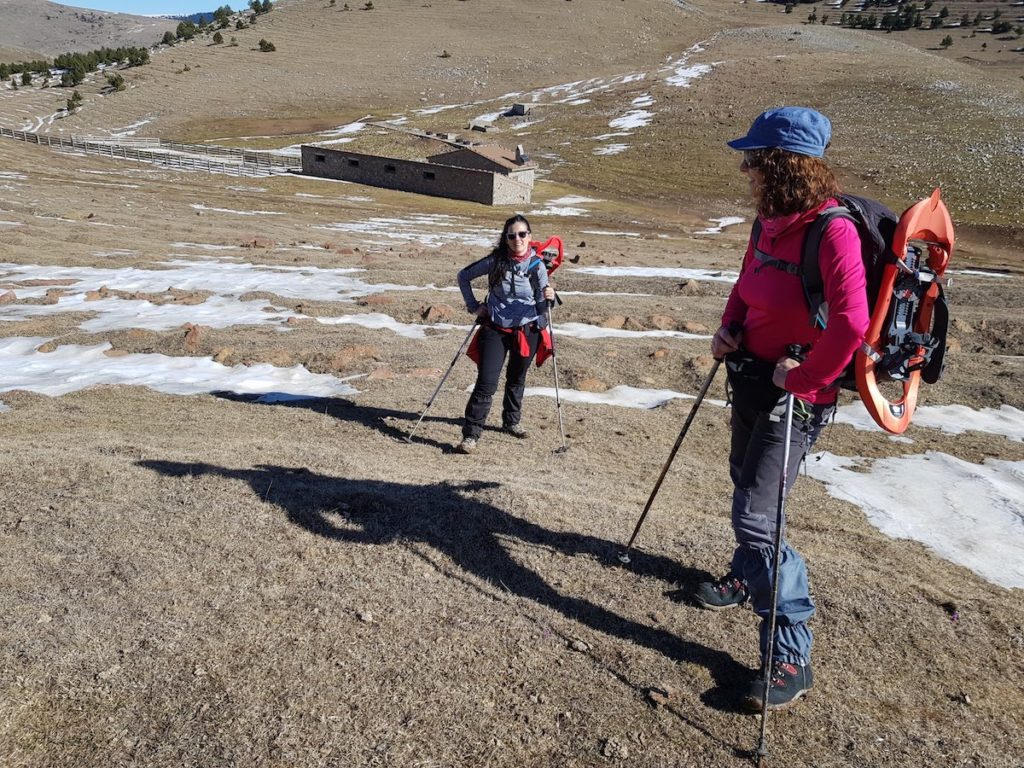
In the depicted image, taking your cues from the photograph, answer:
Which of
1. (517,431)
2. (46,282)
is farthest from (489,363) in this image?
(46,282)

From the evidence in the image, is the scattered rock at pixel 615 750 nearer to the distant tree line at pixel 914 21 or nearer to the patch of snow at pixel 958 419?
the patch of snow at pixel 958 419

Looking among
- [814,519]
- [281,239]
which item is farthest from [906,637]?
[281,239]

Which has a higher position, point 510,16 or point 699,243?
point 510,16

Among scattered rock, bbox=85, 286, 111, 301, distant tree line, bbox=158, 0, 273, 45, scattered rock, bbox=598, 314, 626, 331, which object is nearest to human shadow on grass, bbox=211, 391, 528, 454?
scattered rock, bbox=598, 314, 626, 331

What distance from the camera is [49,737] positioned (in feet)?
11.4

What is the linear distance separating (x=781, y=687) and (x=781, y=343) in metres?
1.84

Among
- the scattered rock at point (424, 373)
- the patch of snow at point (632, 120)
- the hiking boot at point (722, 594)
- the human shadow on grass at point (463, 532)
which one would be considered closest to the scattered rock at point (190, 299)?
the scattered rock at point (424, 373)

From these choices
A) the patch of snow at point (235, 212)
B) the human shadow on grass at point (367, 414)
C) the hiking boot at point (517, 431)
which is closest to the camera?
the human shadow on grass at point (367, 414)

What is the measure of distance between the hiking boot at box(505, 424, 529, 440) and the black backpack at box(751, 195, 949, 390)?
16.8 ft

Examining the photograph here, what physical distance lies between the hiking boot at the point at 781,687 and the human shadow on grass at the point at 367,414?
15.3 feet

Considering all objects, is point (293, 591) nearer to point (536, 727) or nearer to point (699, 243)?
point (536, 727)

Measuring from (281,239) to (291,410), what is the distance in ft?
55.5

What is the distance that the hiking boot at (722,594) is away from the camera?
15.6 ft

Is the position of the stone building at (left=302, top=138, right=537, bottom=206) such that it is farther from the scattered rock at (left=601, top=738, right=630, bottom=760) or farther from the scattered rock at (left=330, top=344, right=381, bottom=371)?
the scattered rock at (left=601, top=738, right=630, bottom=760)
